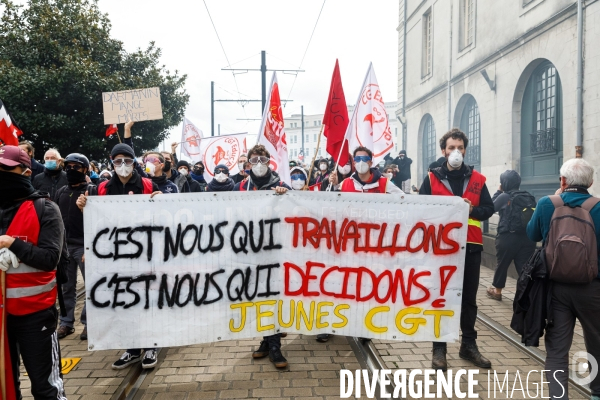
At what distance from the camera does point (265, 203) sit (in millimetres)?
3771

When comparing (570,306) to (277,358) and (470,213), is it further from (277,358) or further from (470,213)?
(277,358)

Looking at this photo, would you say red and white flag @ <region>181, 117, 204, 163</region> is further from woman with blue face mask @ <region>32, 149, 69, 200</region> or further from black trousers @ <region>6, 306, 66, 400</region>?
black trousers @ <region>6, 306, 66, 400</region>

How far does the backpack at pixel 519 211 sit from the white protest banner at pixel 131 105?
580cm

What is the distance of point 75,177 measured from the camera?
15.3 ft

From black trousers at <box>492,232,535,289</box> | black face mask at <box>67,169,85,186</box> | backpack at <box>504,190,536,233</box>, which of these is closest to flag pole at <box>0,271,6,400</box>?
black face mask at <box>67,169,85,186</box>

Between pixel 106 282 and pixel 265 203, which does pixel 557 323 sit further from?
pixel 106 282

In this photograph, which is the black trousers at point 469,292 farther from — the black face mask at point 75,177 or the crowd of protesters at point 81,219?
the black face mask at point 75,177

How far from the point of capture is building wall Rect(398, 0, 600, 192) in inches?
439

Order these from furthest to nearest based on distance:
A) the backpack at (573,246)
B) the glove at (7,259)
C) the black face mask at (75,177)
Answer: the black face mask at (75,177) < the backpack at (573,246) < the glove at (7,259)

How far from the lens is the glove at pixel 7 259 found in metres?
2.55

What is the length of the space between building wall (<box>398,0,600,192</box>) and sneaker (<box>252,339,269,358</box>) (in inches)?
399

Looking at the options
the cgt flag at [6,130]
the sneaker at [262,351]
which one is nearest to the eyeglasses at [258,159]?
the sneaker at [262,351]

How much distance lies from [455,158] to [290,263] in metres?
1.75

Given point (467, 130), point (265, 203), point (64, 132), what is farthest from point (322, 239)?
point (467, 130)
